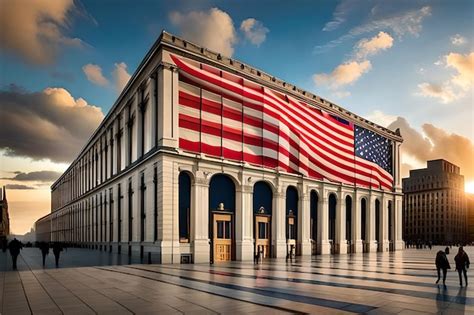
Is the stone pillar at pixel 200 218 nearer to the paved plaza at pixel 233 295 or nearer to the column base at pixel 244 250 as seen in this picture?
the column base at pixel 244 250

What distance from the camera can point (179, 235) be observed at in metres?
31.9

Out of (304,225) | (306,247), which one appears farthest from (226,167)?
(306,247)

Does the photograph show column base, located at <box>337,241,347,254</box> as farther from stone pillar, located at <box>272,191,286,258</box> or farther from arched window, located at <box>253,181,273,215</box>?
arched window, located at <box>253,181,273,215</box>

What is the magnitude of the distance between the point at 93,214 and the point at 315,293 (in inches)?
2111

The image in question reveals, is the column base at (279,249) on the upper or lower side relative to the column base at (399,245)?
upper

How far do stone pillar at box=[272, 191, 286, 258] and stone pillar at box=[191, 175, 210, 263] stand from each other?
9.23 metres

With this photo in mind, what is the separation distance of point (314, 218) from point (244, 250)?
1439 cm

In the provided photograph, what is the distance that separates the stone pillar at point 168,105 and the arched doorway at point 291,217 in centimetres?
1664

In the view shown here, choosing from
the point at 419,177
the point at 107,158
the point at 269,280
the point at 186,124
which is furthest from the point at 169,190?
the point at 419,177

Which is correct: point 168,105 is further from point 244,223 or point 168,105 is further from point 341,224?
point 341,224

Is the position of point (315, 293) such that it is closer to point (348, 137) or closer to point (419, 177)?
point (348, 137)

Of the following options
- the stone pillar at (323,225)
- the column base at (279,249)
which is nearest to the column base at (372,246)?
the stone pillar at (323,225)

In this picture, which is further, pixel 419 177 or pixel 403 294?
pixel 419 177

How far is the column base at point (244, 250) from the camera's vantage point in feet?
116
